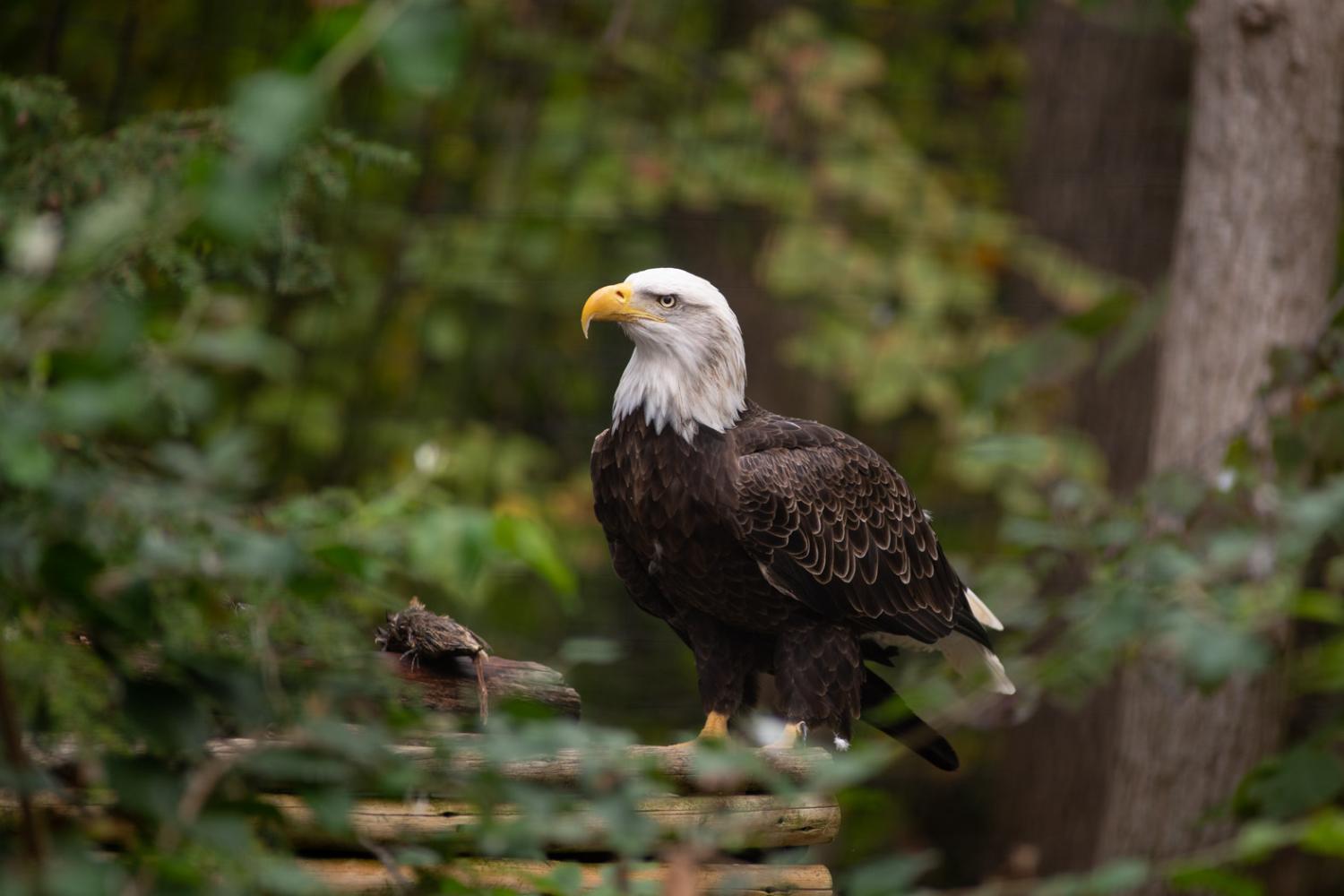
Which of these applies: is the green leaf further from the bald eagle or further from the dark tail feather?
the dark tail feather

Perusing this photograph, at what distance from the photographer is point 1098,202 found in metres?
6.11

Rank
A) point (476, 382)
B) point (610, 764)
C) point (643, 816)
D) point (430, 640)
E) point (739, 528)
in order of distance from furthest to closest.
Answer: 1. point (476, 382)
2. point (739, 528)
3. point (430, 640)
4. point (643, 816)
5. point (610, 764)

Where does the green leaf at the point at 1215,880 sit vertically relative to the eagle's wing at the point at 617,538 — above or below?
above

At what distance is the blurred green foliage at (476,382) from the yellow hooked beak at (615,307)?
18.2 inches

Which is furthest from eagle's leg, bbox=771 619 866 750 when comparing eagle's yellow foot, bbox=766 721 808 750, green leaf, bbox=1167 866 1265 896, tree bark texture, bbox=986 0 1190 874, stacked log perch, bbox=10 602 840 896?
tree bark texture, bbox=986 0 1190 874

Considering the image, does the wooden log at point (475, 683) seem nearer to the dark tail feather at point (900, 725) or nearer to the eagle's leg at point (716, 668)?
the eagle's leg at point (716, 668)

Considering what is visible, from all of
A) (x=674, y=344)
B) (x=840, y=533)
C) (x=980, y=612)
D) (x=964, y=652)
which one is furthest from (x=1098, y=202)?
(x=674, y=344)

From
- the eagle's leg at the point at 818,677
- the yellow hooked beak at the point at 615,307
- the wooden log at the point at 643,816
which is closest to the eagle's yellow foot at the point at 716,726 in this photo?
the eagle's leg at the point at 818,677

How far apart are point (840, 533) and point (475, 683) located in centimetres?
87

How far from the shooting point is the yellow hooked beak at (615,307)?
2.88 metres

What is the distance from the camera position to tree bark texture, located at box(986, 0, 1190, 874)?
5.92 m

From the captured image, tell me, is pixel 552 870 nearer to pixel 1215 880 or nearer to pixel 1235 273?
pixel 1215 880

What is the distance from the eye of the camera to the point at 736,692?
3.08 meters

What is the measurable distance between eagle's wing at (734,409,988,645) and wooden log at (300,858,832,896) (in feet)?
2.23
